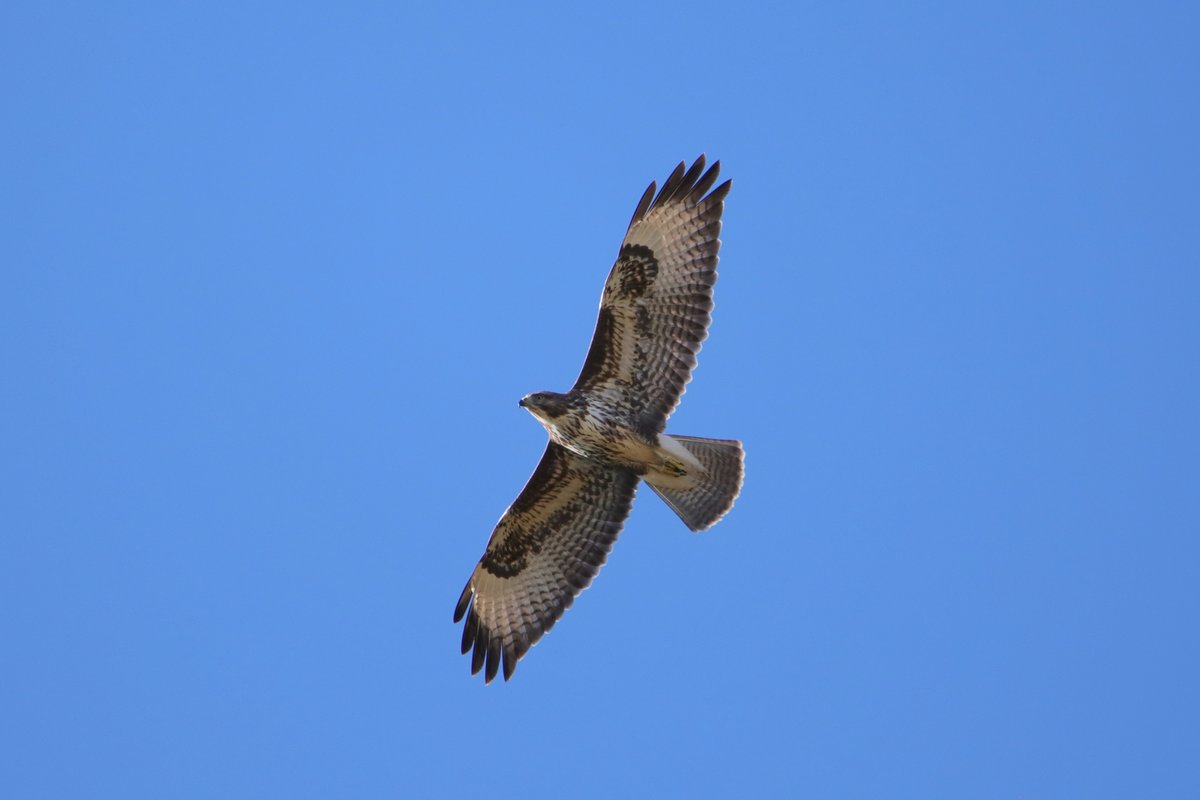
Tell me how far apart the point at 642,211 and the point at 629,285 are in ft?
1.57

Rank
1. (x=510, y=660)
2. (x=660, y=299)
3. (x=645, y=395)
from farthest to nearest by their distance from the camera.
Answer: (x=510, y=660) < (x=645, y=395) < (x=660, y=299)

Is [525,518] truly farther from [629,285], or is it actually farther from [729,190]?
[729,190]

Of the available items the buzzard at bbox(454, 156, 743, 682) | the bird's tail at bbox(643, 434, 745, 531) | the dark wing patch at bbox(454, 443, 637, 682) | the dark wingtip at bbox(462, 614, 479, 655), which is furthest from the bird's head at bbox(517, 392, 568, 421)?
the dark wingtip at bbox(462, 614, 479, 655)

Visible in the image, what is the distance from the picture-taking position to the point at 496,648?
→ 34.1 ft

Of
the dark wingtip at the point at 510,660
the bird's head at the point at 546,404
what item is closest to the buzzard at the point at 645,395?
the bird's head at the point at 546,404

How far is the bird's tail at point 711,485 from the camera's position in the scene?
9938mm

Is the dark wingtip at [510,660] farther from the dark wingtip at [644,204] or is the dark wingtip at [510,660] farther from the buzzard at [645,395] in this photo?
the dark wingtip at [644,204]

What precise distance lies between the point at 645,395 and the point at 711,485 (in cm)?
77

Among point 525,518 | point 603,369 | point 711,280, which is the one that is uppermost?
point 711,280

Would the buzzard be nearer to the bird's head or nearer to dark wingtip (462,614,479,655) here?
the bird's head

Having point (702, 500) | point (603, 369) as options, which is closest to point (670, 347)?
point (603, 369)

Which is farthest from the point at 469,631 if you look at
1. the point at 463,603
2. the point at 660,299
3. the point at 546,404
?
the point at 660,299

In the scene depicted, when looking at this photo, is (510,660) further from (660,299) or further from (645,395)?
(660,299)

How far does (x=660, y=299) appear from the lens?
964cm
